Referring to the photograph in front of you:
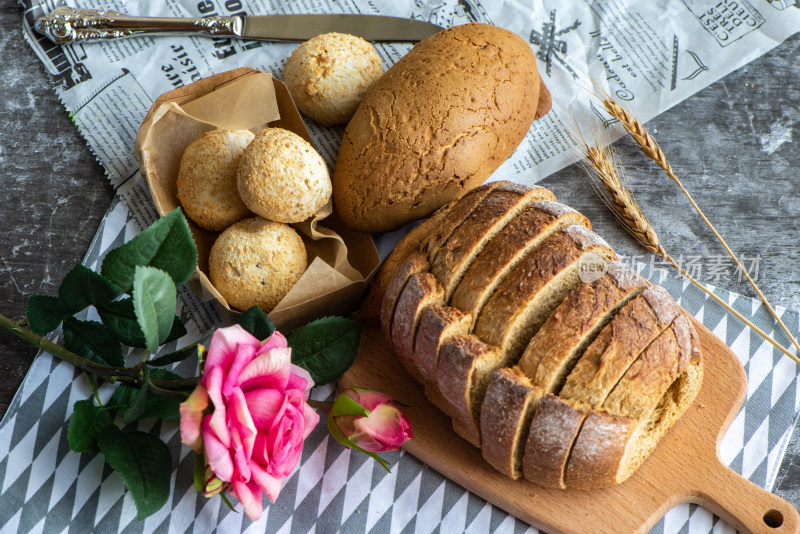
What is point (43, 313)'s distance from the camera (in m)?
1.17

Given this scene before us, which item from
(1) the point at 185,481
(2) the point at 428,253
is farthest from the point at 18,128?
(2) the point at 428,253

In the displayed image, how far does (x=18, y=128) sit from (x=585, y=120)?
1.41m

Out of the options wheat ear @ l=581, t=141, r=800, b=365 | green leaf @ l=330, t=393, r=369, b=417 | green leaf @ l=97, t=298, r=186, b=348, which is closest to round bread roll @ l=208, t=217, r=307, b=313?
green leaf @ l=97, t=298, r=186, b=348

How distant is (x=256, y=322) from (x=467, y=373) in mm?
407

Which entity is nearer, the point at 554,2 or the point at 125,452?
the point at 125,452

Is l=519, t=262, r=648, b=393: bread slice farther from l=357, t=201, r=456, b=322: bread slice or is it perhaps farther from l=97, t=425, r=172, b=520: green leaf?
l=97, t=425, r=172, b=520: green leaf

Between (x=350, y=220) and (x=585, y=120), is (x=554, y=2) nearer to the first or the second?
(x=585, y=120)

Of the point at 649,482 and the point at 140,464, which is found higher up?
the point at 140,464

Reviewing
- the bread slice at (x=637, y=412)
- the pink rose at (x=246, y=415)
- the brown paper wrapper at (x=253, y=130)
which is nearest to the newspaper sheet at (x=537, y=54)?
the brown paper wrapper at (x=253, y=130)

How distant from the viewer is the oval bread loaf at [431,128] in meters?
1.31

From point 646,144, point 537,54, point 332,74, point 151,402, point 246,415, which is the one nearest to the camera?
point 246,415

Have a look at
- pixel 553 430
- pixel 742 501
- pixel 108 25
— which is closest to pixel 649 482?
pixel 742 501

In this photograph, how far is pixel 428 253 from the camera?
4.19ft

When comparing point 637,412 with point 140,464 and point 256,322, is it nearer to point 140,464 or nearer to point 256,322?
point 256,322
